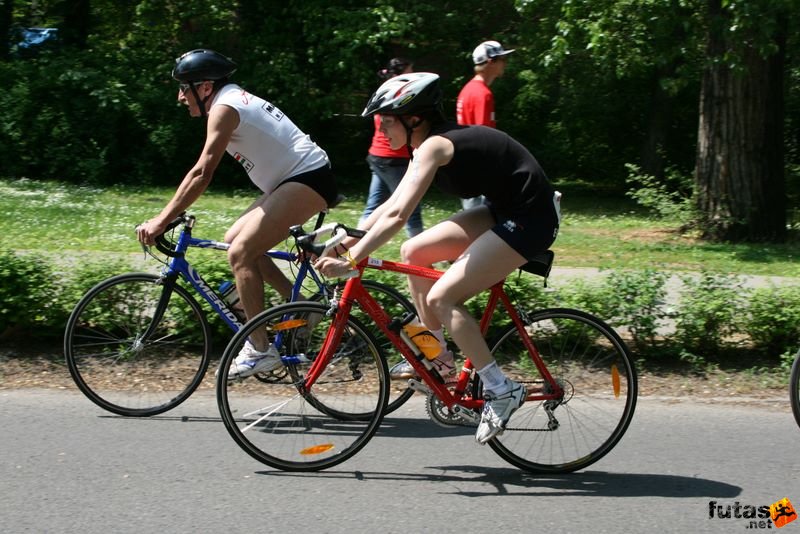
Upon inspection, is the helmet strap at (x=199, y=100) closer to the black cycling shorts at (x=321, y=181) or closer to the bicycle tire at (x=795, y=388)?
the black cycling shorts at (x=321, y=181)

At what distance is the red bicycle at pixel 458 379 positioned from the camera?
4953 mm

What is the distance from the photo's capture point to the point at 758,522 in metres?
4.41

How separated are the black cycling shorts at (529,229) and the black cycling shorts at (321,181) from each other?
1331 millimetres

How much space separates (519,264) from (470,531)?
1.27 m

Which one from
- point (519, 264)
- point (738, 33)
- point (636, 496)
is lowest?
point (636, 496)

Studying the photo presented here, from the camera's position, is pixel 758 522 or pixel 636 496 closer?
pixel 758 522

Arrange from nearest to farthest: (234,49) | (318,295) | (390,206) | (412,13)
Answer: (390,206) < (318,295) < (412,13) < (234,49)

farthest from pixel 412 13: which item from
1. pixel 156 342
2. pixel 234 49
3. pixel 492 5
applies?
pixel 156 342

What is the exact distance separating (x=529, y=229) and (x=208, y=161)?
1.78 m

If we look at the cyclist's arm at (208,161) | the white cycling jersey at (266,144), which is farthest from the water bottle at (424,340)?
the cyclist's arm at (208,161)

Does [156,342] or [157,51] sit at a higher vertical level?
[157,51]

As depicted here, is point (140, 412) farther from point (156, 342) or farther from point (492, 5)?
point (492, 5)

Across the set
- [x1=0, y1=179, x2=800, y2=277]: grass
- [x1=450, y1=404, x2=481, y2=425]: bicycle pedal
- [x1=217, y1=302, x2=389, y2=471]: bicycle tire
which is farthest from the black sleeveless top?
[x1=0, y1=179, x2=800, y2=277]: grass

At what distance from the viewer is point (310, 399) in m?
5.31
